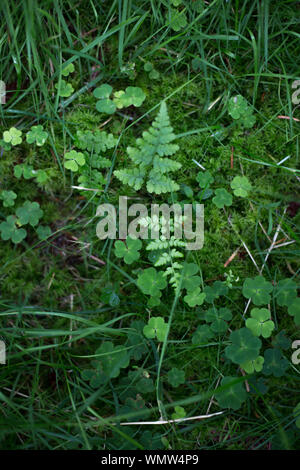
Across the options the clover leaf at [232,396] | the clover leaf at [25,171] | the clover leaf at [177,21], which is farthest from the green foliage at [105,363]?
the clover leaf at [177,21]

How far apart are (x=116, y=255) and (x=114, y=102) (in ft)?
4.50

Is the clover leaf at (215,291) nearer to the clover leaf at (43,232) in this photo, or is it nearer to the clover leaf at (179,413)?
the clover leaf at (179,413)

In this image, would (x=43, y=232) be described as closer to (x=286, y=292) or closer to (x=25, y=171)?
(x=25, y=171)

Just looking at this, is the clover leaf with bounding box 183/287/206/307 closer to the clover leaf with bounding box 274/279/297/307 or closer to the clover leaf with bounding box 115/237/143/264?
the clover leaf with bounding box 115/237/143/264

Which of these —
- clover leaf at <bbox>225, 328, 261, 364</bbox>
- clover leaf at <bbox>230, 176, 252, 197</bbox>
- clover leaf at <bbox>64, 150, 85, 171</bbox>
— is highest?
clover leaf at <bbox>64, 150, 85, 171</bbox>

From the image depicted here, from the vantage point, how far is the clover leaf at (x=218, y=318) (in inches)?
124

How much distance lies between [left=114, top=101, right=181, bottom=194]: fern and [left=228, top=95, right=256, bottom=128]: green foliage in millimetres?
647

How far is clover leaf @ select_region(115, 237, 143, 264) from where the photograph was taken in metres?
3.21

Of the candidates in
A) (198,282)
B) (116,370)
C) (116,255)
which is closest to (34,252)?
(116,255)

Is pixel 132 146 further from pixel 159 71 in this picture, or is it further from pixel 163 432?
pixel 163 432

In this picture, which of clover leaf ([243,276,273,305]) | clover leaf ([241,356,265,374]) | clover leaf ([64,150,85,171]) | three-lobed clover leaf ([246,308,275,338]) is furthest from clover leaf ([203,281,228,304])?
clover leaf ([64,150,85,171])

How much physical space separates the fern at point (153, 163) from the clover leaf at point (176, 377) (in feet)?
5.00

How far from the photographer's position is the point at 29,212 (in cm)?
333

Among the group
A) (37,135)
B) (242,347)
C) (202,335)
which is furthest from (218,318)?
(37,135)
